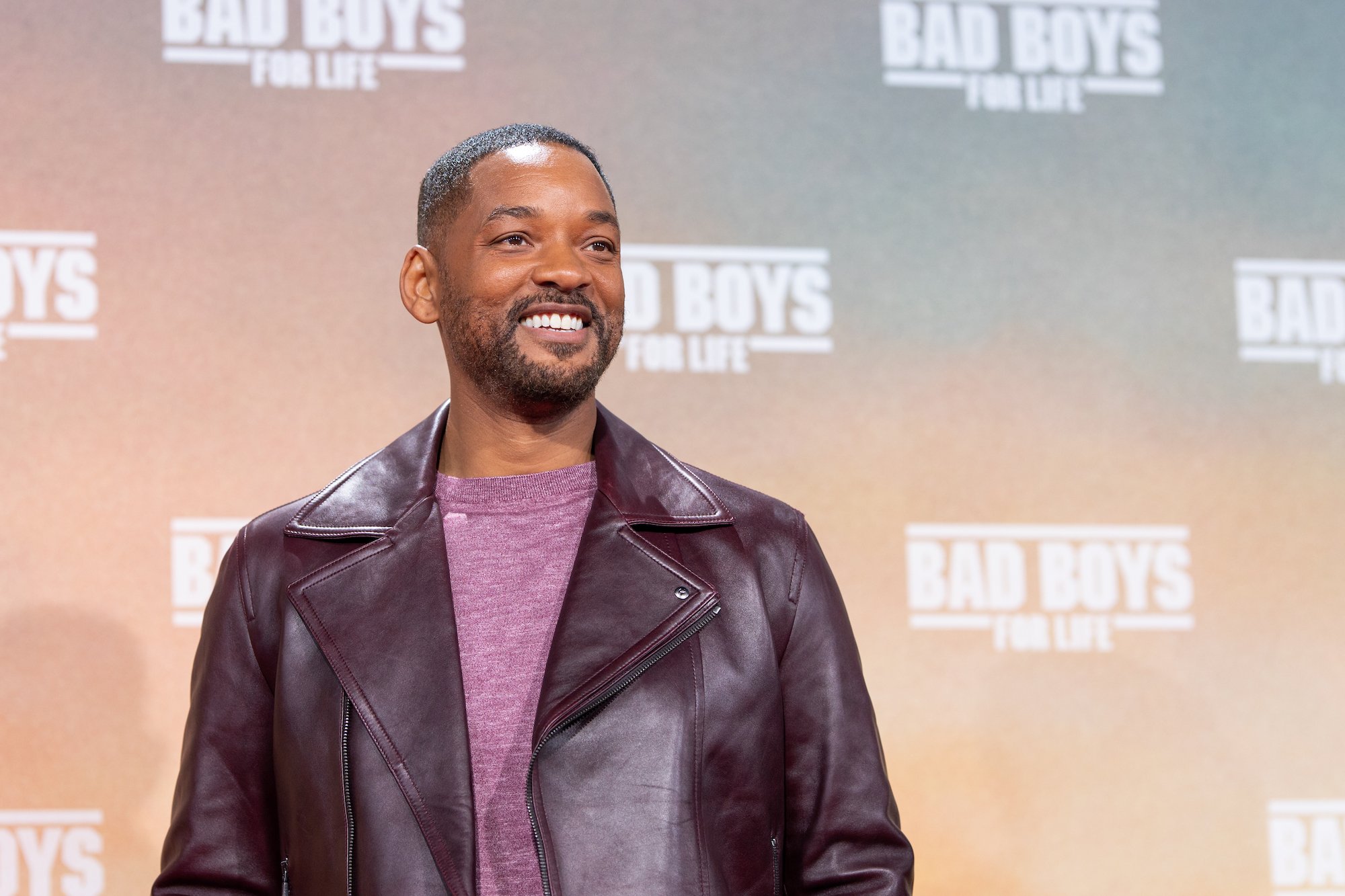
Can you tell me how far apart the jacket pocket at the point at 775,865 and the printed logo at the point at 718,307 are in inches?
55.7

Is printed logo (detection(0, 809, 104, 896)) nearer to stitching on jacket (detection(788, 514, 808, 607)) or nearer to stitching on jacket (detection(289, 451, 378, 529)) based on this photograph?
stitching on jacket (detection(289, 451, 378, 529))

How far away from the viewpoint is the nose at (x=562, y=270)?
159 centimetres

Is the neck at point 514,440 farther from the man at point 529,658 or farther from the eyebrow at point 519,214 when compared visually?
the eyebrow at point 519,214

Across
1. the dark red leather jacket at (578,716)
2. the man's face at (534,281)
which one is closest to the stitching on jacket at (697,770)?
the dark red leather jacket at (578,716)

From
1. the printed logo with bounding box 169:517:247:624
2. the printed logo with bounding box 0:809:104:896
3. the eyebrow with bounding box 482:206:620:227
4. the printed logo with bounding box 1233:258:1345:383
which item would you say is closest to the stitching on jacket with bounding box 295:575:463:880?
the eyebrow with bounding box 482:206:620:227

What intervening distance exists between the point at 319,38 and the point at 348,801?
5.92 feet

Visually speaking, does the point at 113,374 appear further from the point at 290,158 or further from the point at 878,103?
the point at 878,103

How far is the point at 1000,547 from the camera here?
2838 mm

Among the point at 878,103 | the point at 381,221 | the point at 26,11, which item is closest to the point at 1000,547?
the point at 878,103

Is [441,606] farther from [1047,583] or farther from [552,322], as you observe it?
[1047,583]

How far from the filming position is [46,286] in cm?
264

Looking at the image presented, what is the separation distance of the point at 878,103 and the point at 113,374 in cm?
158

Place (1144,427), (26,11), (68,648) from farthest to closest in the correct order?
1. (1144,427)
2. (26,11)
3. (68,648)

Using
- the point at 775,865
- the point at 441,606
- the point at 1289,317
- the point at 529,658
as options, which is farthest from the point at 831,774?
the point at 1289,317
